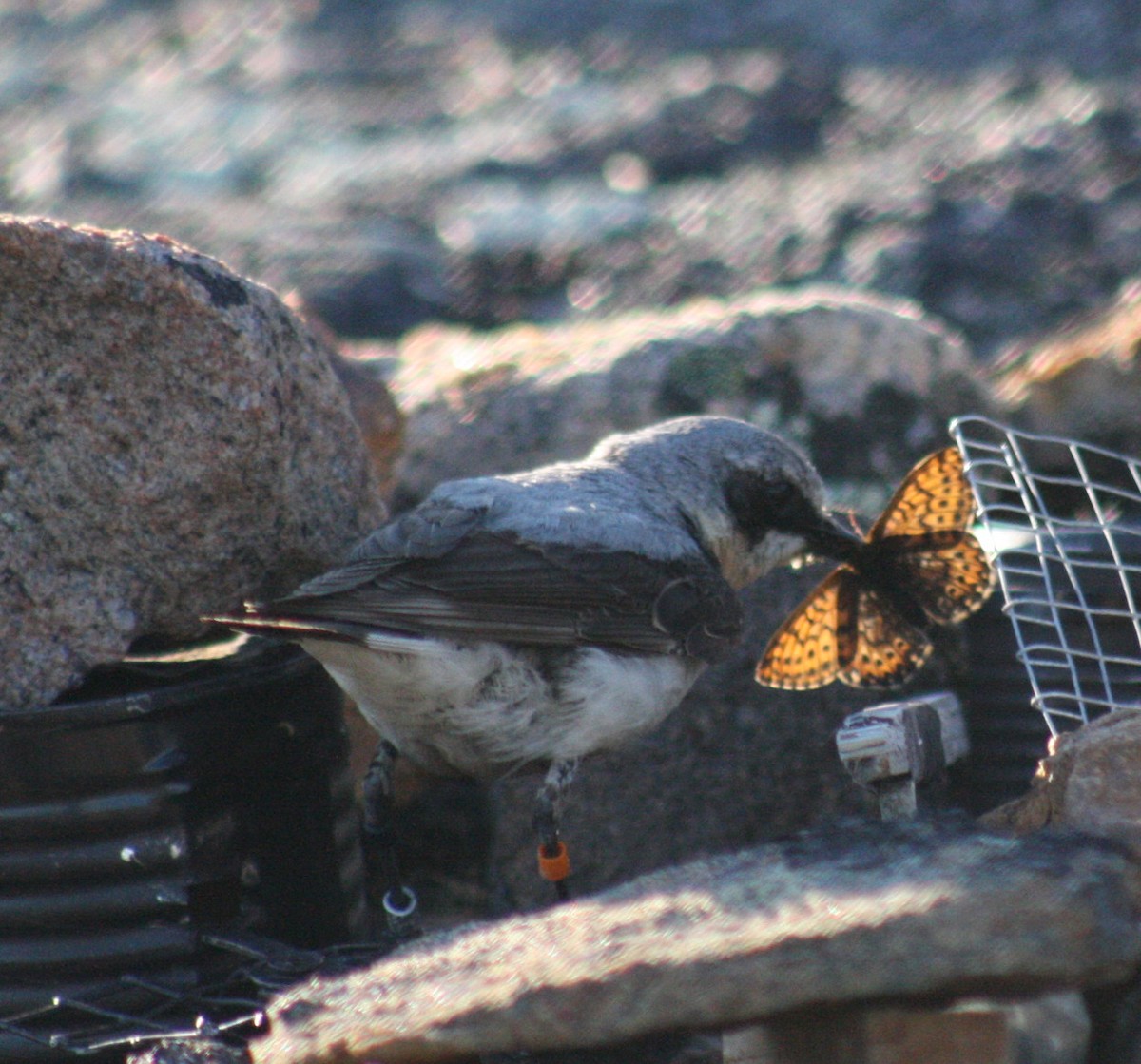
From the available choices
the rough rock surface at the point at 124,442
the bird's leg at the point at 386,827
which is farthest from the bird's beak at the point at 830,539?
the rough rock surface at the point at 124,442

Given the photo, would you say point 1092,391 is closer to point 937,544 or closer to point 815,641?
point 937,544

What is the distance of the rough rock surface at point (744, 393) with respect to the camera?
5.20m

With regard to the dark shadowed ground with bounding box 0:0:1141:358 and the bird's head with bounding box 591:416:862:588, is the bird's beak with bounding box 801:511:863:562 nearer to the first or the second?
the bird's head with bounding box 591:416:862:588

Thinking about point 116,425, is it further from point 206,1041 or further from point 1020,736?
point 1020,736

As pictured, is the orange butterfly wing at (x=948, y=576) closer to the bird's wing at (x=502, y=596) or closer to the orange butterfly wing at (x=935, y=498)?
the orange butterfly wing at (x=935, y=498)

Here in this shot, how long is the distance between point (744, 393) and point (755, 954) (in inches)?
127

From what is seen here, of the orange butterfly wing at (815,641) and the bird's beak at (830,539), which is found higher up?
the bird's beak at (830,539)

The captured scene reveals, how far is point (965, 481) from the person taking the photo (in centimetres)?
399

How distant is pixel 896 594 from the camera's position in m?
4.11

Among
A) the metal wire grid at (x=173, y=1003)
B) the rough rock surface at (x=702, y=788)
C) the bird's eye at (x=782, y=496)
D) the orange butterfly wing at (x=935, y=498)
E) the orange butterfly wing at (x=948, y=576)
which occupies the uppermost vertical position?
the bird's eye at (x=782, y=496)

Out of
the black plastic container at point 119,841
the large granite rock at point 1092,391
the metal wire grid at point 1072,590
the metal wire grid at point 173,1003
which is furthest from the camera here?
the large granite rock at point 1092,391

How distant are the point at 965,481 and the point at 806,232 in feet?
16.1

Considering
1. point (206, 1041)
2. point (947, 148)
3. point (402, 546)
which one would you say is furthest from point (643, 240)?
point (206, 1041)

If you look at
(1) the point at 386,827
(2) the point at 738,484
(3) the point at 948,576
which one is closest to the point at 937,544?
(3) the point at 948,576
